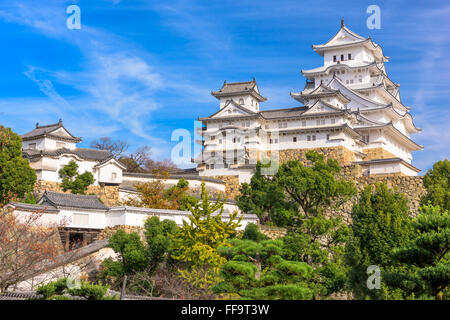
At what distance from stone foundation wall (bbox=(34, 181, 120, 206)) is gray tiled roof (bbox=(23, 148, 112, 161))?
168 cm

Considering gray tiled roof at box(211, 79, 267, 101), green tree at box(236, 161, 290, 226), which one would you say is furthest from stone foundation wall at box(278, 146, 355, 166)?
green tree at box(236, 161, 290, 226)

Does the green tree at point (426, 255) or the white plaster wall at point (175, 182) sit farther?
the white plaster wall at point (175, 182)

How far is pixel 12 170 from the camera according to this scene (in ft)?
82.9

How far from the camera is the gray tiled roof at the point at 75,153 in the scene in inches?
1173

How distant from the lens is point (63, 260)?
18.9 metres

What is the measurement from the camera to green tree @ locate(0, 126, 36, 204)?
2489cm

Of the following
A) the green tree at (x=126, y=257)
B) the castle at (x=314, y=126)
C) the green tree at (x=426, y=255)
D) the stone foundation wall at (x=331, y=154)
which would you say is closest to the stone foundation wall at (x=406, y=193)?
the castle at (x=314, y=126)

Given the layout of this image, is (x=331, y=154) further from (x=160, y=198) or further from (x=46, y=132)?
(x=46, y=132)

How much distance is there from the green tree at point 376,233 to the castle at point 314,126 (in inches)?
607

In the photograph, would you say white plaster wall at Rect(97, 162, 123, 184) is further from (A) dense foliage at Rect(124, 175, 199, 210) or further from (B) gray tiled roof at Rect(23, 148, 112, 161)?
(A) dense foliage at Rect(124, 175, 199, 210)

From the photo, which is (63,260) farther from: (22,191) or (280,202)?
(280,202)

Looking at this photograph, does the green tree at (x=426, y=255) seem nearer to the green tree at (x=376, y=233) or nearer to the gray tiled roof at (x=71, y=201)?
the green tree at (x=376, y=233)

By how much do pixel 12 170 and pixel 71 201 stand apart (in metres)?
4.52
